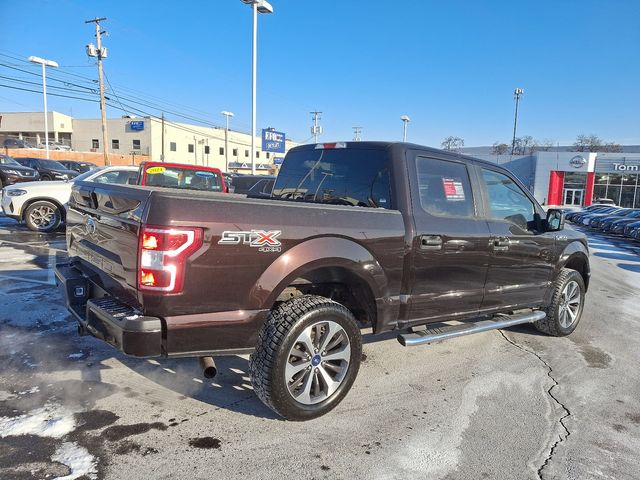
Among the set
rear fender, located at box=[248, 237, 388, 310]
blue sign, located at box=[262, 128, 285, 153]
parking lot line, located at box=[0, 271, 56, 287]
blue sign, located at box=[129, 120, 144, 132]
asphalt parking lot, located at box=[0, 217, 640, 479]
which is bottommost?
asphalt parking lot, located at box=[0, 217, 640, 479]

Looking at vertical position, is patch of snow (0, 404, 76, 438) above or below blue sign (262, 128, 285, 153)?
below

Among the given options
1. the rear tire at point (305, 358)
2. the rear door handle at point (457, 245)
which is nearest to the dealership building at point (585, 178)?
the rear door handle at point (457, 245)

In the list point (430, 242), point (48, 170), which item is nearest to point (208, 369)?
point (430, 242)

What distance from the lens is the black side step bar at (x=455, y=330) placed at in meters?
3.74

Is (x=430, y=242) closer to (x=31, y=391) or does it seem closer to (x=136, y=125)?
(x=31, y=391)

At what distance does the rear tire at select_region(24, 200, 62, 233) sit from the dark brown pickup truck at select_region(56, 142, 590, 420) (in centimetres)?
775

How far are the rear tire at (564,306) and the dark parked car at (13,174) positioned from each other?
17789mm

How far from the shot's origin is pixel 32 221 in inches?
417

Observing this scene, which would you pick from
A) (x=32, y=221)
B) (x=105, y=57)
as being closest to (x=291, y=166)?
(x=32, y=221)

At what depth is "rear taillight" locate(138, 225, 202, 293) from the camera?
8.58 ft

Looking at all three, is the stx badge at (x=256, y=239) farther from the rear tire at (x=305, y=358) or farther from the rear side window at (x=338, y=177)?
the rear side window at (x=338, y=177)

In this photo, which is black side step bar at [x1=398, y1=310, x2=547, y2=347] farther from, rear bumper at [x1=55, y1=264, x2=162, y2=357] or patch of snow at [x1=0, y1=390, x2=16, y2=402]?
patch of snow at [x1=0, y1=390, x2=16, y2=402]

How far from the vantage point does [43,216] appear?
10.7 m

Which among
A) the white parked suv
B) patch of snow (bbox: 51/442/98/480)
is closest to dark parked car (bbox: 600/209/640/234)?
the white parked suv
